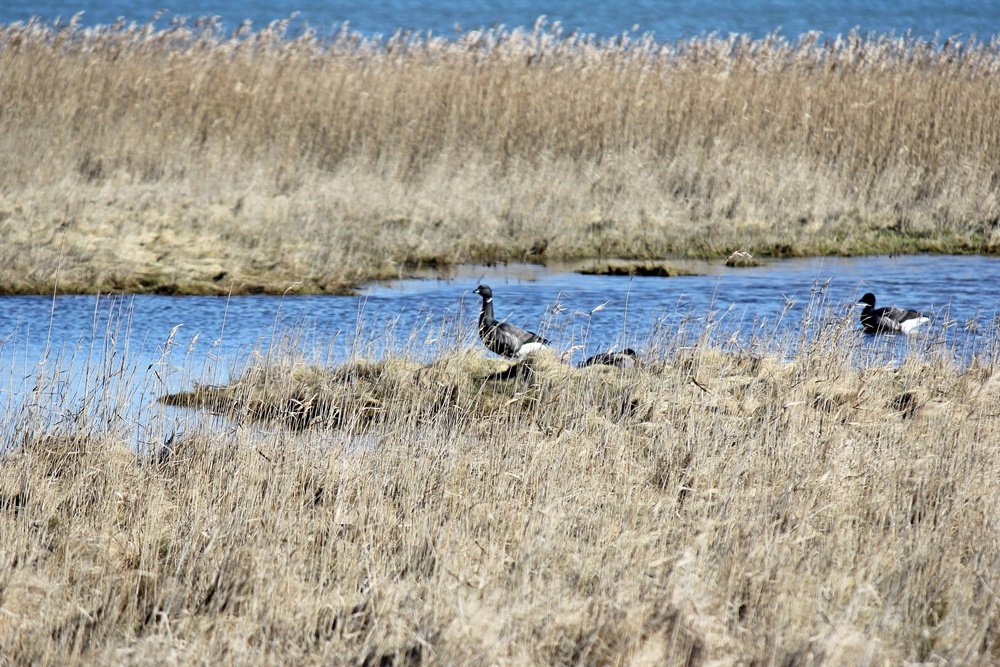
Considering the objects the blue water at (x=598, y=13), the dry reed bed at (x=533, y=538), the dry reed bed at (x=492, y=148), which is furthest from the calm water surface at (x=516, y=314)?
the blue water at (x=598, y=13)

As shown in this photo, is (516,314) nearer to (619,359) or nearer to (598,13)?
(619,359)

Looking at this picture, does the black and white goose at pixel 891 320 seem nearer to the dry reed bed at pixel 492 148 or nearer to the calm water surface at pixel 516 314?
the calm water surface at pixel 516 314

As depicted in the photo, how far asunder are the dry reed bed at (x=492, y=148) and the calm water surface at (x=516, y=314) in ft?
2.95

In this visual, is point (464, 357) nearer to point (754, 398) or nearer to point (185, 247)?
point (754, 398)

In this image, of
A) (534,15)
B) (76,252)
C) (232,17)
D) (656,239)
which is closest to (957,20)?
(534,15)

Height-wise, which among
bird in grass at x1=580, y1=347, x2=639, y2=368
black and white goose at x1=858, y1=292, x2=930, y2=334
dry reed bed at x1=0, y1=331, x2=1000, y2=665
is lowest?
dry reed bed at x1=0, y1=331, x2=1000, y2=665

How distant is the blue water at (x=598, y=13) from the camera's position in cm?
5666

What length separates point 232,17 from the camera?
5925 cm

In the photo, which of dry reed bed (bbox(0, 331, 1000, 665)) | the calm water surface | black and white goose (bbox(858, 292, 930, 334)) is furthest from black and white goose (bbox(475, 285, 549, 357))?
black and white goose (bbox(858, 292, 930, 334))

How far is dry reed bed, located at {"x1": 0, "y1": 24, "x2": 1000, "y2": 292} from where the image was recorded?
1445 cm

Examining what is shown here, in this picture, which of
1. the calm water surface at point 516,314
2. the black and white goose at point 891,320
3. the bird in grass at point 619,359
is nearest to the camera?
the bird in grass at point 619,359

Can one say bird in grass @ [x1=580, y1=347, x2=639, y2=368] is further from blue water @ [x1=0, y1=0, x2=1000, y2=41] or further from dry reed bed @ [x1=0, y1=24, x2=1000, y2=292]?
blue water @ [x1=0, y1=0, x2=1000, y2=41]

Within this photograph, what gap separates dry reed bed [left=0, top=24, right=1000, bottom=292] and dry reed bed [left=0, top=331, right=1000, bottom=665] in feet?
24.7

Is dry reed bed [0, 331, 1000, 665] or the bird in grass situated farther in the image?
the bird in grass
